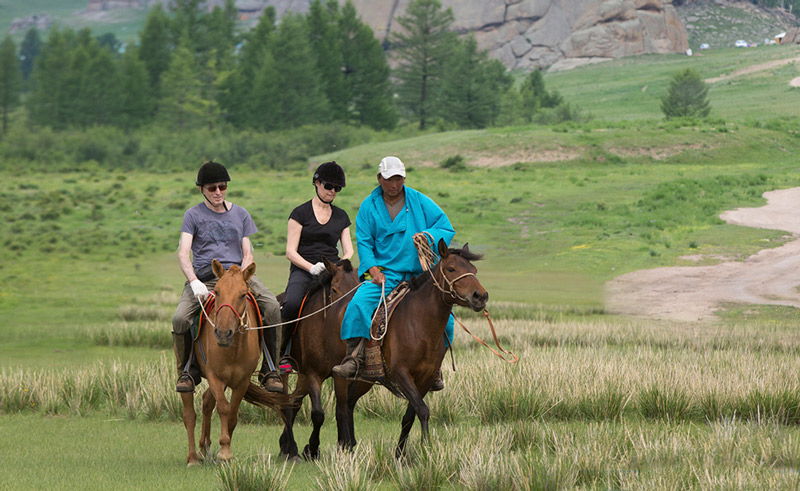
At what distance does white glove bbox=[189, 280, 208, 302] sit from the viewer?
29.6ft

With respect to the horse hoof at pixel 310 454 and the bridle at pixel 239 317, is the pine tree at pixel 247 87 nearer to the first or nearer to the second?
the horse hoof at pixel 310 454

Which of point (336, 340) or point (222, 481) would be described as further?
point (336, 340)

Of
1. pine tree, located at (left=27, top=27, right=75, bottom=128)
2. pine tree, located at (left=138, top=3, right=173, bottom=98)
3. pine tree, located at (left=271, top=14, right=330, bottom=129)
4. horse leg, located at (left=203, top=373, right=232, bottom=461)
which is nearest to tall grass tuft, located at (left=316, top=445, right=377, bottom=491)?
horse leg, located at (left=203, top=373, right=232, bottom=461)

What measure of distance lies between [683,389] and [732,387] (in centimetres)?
65

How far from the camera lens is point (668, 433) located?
10.1 meters

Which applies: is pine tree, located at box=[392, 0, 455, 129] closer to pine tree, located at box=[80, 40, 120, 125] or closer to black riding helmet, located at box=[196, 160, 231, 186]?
pine tree, located at box=[80, 40, 120, 125]

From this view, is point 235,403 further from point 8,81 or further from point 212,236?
point 8,81

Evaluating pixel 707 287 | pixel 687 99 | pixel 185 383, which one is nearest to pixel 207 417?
pixel 185 383

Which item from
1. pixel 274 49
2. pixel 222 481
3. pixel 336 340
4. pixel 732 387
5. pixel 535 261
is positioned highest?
pixel 274 49

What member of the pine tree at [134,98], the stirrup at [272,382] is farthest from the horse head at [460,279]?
the pine tree at [134,98]

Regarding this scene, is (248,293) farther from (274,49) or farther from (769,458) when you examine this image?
(274,49)

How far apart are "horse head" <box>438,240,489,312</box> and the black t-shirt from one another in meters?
2.14

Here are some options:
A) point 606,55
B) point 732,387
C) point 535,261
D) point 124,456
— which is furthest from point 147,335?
point 606,55

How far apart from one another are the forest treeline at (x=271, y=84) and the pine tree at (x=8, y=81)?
135 millimetres
